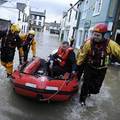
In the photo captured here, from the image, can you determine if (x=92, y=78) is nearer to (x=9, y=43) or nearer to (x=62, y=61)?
(x=62, y=61)

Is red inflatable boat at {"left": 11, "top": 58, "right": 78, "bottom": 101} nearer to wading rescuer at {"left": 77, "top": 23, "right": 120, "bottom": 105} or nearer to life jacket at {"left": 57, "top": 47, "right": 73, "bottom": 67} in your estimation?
wading rescuer at {"left": 77, "top": 23, "right": 120, "bottom": 105}

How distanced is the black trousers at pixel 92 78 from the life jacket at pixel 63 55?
1.31m

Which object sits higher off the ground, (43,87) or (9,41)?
(9,41)

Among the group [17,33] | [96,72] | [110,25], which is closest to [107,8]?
[110,25]

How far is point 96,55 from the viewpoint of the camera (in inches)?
250

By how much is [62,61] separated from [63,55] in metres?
0.17

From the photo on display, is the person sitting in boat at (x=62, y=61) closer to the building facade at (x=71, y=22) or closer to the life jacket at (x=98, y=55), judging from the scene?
the life jacket at (x=98, y=55)

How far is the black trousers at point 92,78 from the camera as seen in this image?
21.7 ft

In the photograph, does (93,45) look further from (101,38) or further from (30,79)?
(30,79)

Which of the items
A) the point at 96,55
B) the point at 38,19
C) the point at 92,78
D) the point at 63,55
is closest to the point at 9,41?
the point at 63,55

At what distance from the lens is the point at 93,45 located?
6.30 metres

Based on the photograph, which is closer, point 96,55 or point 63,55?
point 96,55

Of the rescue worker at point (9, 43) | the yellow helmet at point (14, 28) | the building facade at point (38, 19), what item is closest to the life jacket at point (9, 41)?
the rescue worker at point (9, 43)

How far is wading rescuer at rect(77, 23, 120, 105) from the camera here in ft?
20.3
